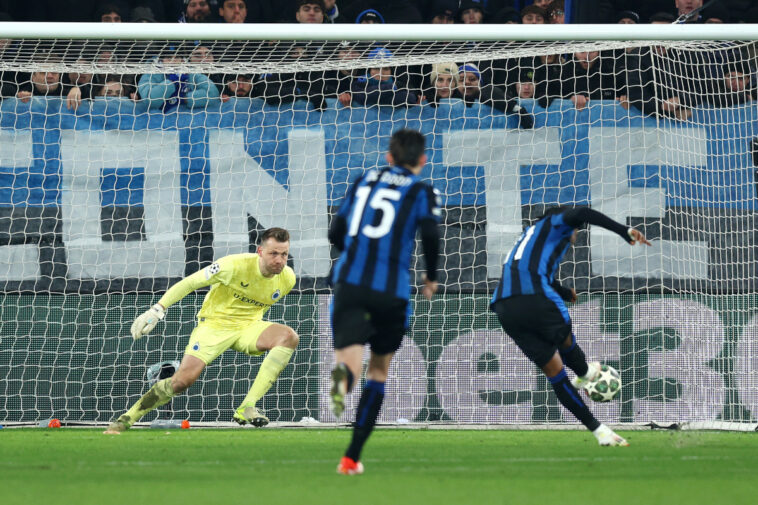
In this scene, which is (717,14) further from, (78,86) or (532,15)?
(78,86)

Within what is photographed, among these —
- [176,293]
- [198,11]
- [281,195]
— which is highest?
[198,11]

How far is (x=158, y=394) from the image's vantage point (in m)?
8.30

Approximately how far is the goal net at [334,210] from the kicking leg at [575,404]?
114 inches

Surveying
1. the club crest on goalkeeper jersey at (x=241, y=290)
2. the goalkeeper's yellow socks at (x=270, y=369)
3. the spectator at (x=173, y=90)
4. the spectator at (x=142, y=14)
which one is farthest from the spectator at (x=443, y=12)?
the goalkeeper's yellow socks at (x=270, y=369)

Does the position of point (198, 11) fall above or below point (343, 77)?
above

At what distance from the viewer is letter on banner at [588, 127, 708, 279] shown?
9.80 metres

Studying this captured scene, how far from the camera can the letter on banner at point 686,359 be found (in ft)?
32.0

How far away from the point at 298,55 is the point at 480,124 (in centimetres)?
181

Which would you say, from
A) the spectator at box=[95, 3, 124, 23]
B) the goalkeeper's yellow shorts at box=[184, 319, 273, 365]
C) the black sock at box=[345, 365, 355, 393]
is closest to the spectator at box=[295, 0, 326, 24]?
the spectator at box=[95, 3, 124, 23]

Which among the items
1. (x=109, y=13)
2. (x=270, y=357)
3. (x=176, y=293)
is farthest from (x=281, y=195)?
(x=109, y=13)

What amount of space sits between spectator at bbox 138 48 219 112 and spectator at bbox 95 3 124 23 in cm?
81

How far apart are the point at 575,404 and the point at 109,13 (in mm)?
6096

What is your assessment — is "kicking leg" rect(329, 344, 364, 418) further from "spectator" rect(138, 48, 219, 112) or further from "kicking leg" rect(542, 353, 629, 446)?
"spectator" rect(138, 48, 219, 112)

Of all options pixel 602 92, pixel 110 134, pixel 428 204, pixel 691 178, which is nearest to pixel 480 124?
pixel 602 92
